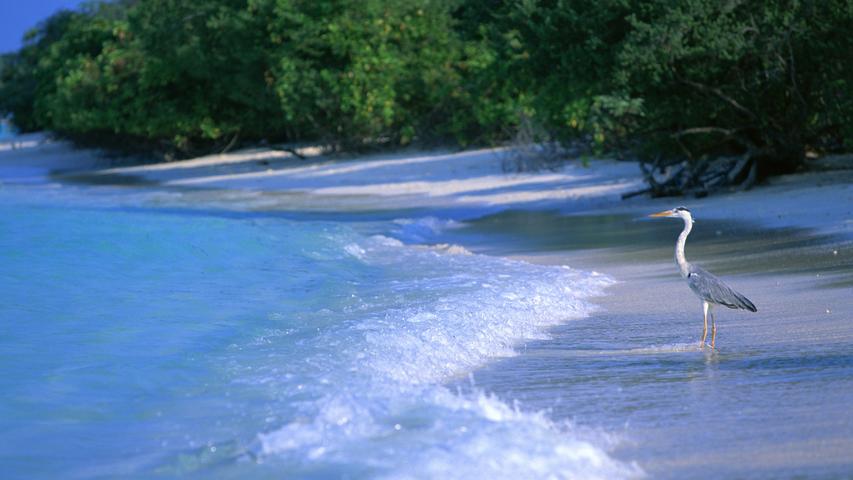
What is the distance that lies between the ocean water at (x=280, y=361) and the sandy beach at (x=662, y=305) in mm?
313

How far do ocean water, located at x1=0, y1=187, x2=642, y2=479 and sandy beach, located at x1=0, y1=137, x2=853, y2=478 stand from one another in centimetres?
31

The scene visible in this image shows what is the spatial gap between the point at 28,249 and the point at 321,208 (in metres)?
7.46

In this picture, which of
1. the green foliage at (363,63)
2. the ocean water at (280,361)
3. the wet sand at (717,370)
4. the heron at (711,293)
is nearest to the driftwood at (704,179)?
the ocean water at (280,361)

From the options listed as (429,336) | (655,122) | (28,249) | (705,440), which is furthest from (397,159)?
(705,440)

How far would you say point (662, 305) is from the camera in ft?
33.0

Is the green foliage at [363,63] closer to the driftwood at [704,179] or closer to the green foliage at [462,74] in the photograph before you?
the green foliage at [462,74]

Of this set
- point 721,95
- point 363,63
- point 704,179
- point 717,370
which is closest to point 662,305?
point 717,370

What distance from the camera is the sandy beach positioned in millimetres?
5770

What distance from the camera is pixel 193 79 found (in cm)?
4125

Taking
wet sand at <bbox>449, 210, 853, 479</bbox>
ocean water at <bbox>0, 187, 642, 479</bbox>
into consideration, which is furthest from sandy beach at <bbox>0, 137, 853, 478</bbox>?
ocean water at <bbox>0, 187, 642, 479</bbox>

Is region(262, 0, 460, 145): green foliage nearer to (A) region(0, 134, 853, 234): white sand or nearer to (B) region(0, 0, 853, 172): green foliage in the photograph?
(B) region(0, 0, 853, 172): green foliage

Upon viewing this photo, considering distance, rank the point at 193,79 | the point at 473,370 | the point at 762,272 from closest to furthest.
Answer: the point at 473,370, the point at 762,272, the point at 193,79

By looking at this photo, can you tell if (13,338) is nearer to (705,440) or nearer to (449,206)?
(705,440)

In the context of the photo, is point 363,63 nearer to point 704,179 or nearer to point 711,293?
point 704,179
